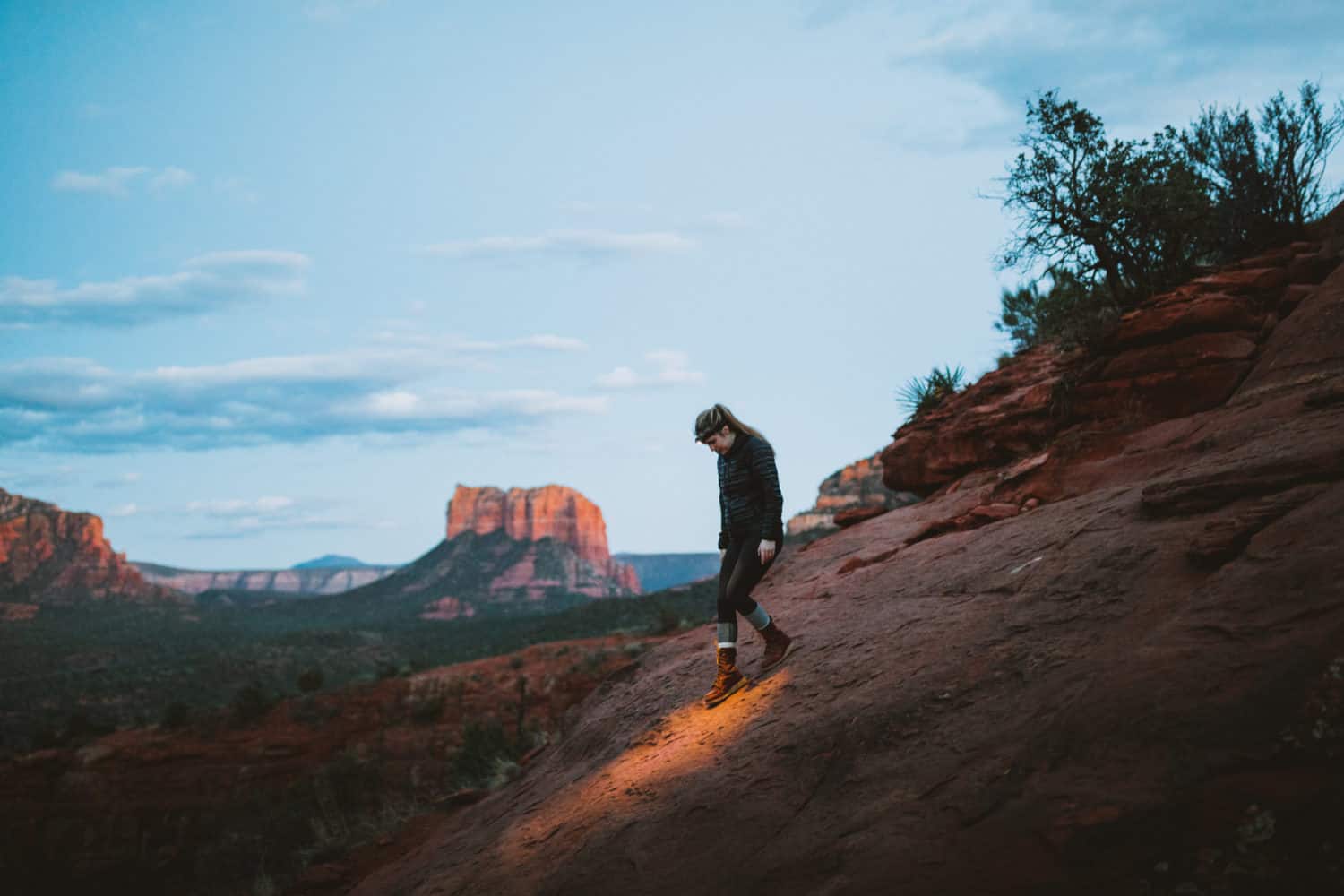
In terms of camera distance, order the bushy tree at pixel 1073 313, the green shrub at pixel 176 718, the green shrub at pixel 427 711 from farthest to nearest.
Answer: the green shrub at pixel 427 711, the green shrub at pixel 176 718, the bushy tree at pixel 1073 313

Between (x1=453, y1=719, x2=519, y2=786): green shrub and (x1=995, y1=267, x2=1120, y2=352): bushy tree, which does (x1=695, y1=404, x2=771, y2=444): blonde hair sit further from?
(x1=453, y1=719, x2=519, y2=786): green shrub

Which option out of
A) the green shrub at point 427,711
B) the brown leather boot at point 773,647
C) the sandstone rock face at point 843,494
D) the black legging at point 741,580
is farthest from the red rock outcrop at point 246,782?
the sandstone rock face at point 843,494

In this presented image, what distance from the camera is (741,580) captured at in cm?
695

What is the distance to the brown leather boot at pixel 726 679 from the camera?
7.25m

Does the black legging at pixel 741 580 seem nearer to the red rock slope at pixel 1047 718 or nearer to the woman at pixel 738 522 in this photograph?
the woman at pixel 738 522

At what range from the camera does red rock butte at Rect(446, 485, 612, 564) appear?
123688 mm

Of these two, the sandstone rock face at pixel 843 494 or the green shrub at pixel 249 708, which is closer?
the green shrub at pixel 249 708

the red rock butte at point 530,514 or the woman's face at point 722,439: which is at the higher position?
the red rock butte at point 530,514

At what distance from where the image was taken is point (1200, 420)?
842 centimetres

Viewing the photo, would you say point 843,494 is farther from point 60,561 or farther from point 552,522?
point 60,561

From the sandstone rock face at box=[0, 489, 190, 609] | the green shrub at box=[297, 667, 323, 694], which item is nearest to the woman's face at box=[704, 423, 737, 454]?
the green shrub at box=[297, 667, 323, 694]

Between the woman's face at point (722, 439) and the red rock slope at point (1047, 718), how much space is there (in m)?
1.97

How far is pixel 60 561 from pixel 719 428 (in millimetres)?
114302

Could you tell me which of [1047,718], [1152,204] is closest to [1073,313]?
[1152,204]
